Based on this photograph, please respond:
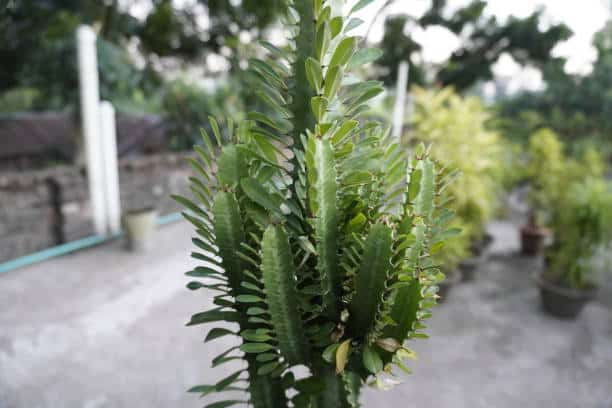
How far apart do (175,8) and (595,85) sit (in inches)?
188

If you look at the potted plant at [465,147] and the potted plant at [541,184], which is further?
the potted plant at [541,184]

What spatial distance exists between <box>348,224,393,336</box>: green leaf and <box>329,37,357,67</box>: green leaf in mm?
272

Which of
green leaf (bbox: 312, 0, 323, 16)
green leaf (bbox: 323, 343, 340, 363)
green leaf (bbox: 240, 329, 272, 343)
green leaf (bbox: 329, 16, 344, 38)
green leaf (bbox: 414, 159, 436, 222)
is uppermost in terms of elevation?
green leaf (bbox: 312, 0, 323, 16)

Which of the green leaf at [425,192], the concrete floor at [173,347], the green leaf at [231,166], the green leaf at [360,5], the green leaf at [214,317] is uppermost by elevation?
the green leaf at [360,5]

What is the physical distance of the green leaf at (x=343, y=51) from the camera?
66cm

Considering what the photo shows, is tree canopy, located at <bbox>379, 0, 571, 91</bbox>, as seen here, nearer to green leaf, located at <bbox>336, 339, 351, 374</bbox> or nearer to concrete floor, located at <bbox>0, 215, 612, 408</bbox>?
concrete floor, located at <bbox>0, 215, 612, 408</bbox>

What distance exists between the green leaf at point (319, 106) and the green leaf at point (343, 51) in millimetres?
63

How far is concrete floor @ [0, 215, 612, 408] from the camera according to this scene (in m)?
1.84

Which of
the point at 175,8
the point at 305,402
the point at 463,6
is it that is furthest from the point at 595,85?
the point at 305,402

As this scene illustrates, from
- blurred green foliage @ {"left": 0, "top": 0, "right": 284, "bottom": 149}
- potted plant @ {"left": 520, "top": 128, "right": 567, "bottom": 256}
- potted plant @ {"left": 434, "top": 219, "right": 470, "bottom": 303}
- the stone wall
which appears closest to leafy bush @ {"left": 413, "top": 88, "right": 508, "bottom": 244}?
potted plant @ {"left": 434, "top": 219, "right": 470, "bottom": 303}

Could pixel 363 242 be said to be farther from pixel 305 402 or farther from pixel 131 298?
pixel 131 298

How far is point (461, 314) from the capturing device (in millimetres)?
2723

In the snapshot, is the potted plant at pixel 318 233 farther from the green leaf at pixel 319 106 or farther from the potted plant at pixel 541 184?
the potted plant at pixel 541 184

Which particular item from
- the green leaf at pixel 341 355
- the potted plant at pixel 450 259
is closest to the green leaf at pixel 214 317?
the green leaf at pixel 341 355
